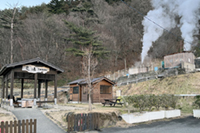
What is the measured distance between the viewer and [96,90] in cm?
2412

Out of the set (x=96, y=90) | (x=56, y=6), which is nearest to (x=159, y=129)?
(x=96, y=90)

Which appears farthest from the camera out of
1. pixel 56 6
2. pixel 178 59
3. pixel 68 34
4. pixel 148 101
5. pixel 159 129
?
pixel 56 6

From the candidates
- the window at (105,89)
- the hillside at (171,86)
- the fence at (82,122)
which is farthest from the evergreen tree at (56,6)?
the fence at (82,122)

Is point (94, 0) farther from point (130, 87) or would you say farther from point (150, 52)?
point (130, 87)

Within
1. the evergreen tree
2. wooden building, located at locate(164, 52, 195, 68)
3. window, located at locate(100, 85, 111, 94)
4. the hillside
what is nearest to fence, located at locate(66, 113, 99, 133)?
window, located at locate(100, 85, 111, 94)

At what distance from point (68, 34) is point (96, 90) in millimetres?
26162

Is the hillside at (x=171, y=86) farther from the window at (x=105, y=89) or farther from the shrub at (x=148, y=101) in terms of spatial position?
the shrub at (x=148, y=101)

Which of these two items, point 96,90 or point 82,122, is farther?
point 96,90

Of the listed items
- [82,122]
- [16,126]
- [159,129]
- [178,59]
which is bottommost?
[159,129]

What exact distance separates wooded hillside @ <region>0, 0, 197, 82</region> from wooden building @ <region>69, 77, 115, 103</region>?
52.0ft

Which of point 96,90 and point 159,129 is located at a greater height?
point 96,90

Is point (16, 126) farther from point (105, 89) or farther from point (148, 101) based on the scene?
point (105, 89)

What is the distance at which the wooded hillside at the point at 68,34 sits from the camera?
44.7 m

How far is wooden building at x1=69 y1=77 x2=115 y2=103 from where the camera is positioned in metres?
24.0
